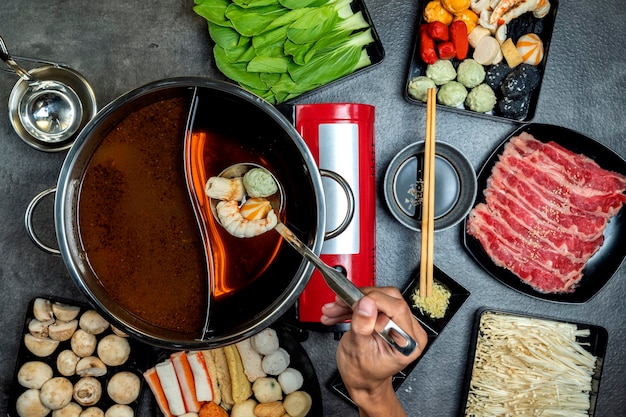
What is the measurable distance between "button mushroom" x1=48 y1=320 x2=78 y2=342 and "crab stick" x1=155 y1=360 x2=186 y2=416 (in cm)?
43

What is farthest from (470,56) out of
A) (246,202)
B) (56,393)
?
(56,393)

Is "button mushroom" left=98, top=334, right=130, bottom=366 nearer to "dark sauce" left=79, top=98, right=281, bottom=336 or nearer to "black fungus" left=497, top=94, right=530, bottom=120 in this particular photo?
"dark sauce" left=79, top=98, right=281, bottom=336

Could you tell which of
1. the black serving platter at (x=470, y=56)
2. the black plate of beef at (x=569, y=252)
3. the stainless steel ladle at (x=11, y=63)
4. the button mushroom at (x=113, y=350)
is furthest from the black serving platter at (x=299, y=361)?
the stainless steel ladle at (x=11, y=63)

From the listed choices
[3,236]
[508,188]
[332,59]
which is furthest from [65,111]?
[508,188]

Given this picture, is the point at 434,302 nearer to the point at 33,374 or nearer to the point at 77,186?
the point at 77,186

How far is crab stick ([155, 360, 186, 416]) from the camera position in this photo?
239cm

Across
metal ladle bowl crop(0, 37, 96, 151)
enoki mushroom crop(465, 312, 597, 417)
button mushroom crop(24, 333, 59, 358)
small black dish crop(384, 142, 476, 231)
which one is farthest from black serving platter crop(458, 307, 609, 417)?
metal ladle bowl crop(0, 37, 96, 151)

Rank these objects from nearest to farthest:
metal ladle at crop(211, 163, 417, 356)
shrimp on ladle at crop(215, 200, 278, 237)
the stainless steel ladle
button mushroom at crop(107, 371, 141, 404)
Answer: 1. metal ladle at crop(211, 163, 417, 356)
2. shrimp on ladle at crop(215, 200, 278, 237)
3. the stainless steel ladle
4. button mushroom at crop(107, 371, 141, 404)

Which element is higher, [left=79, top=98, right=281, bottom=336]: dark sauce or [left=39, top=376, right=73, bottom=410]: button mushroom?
[left=79, top=98, right=281, bottom=336]: dark sauce

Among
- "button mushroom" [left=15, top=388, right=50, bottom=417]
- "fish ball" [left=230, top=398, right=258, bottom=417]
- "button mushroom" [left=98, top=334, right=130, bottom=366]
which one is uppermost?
"button mushroom" [left=98, top=334, right=130, bottom=366]

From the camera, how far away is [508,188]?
256 cm

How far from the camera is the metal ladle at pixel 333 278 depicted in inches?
57.6

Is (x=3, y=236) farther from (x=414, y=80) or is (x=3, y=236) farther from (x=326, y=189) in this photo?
(x=414, y=80)

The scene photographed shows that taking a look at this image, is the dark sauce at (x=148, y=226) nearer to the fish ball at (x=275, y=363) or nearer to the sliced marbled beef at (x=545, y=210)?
the fish ball at (x=275, y=363)
